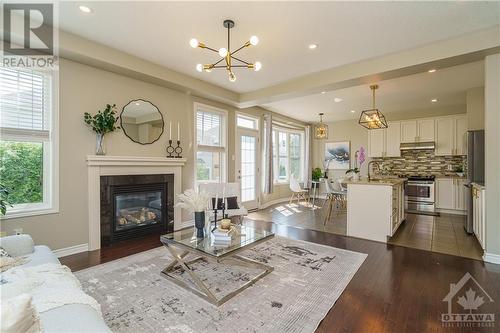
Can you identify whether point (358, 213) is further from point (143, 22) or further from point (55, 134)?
point (55, 134)

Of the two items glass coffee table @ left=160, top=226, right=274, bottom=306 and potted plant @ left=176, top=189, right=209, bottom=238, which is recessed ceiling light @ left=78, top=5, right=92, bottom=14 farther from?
glass coffee table @ left=160, top=226, right=274, bottom=306

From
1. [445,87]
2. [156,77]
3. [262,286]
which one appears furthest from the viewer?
[445,87]

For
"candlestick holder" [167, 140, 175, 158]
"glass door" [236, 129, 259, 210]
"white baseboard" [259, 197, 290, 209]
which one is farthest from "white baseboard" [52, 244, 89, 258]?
"white baseboard" [259, 197, 290, 209]

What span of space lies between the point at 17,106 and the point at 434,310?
15.9 ft

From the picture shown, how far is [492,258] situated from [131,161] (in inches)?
202

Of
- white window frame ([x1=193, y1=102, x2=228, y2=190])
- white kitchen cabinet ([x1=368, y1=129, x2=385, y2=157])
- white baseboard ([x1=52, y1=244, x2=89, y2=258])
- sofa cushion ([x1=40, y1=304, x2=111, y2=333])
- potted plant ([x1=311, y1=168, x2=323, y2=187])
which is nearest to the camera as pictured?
sofa cushion ([x1=40, y1=304, x2=111, y2=333])

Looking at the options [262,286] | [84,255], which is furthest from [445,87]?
[84,255]

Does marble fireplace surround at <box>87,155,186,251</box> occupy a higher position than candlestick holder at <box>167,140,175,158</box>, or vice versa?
candlestick holder at <box>167,140,175,158</box>

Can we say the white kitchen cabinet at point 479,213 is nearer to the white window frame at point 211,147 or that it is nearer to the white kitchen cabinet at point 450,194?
the white kitchen cabinet at point 450,194

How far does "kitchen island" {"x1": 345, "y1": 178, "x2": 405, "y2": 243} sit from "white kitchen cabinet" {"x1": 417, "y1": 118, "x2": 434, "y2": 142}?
3181 mm

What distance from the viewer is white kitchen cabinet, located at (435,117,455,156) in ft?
19.7

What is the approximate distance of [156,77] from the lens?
3805mm

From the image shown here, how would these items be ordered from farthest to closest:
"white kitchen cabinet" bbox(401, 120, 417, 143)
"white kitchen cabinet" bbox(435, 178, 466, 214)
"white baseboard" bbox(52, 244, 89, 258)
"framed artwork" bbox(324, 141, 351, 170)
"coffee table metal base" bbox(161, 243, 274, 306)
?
"framed artwork" bbox(324, 141, 351, 170) → "white kitchen cabinet" bbox(401, 120, 417, 143) → "white kitchen cabinet" bbox(435, 178, 466, 214) → "white baseboard" bbox(52, 244, 89, 258) → "coffee table metal base" bbox(161, 243, 274, 306)

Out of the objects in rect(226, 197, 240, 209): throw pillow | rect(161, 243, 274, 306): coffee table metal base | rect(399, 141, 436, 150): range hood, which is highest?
rect(399, 141, 436, 150): range hood
